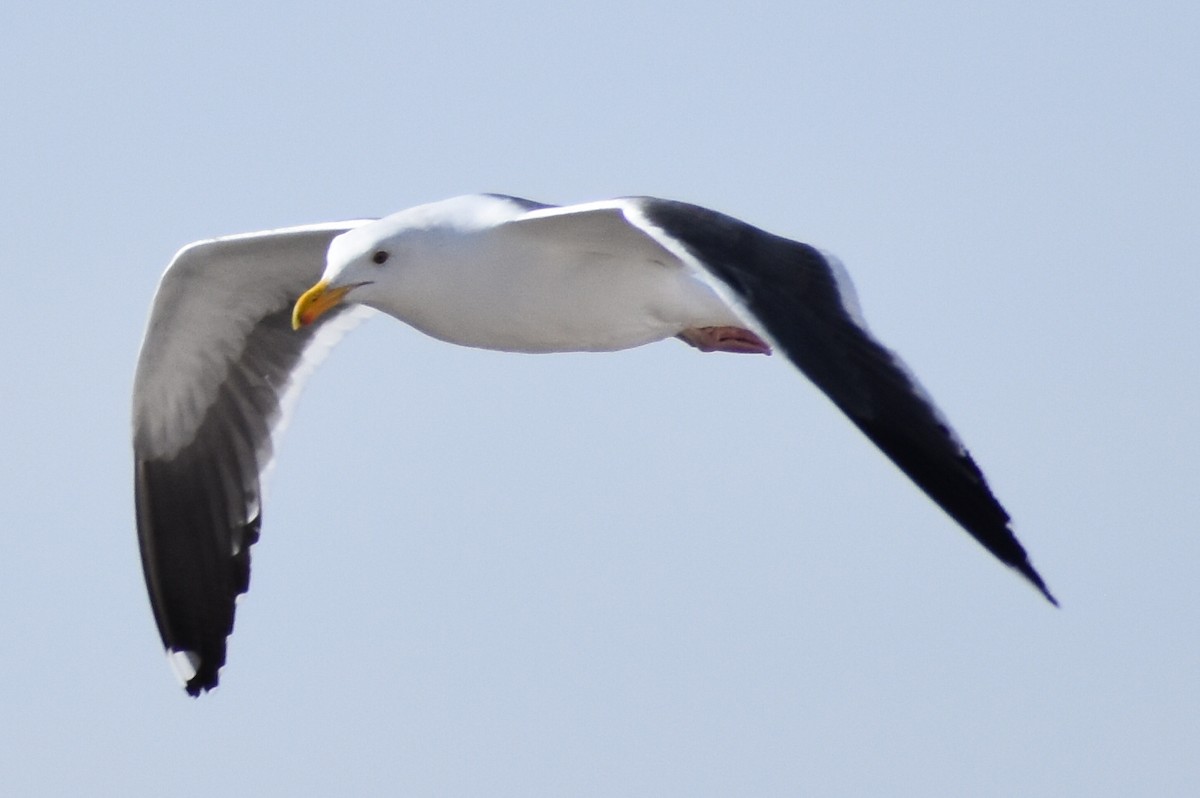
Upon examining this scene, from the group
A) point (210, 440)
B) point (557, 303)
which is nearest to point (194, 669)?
point (210, 440)

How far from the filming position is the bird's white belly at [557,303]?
26.0 ft

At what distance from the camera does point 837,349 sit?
6477 millimetres

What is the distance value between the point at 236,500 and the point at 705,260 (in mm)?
3880

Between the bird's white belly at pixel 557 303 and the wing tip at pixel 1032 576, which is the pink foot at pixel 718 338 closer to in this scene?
the bird's white belly at pixel 557 303

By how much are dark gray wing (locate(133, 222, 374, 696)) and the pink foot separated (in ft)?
6.18

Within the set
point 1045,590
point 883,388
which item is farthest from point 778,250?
point 1045,590

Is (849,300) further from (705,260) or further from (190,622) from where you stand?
(190,622)

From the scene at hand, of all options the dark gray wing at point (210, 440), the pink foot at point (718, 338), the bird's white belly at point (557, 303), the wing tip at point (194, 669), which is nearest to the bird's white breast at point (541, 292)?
the bird's white belly at point (557, 303)

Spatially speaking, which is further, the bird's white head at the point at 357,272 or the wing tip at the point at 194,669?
the wing tip at the point at 194,669

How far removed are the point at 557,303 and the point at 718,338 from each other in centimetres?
99

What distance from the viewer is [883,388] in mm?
6297

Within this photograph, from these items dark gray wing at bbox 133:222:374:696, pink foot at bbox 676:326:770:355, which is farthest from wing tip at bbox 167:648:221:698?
pink foot at bbox 676:326:770:355

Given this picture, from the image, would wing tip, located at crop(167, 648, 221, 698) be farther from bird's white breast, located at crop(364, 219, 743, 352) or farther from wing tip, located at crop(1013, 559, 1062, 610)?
wing tip, located at crop(1013, 559, 1062, 610)

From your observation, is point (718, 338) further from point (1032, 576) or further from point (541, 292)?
Result: point (1032, 576)
